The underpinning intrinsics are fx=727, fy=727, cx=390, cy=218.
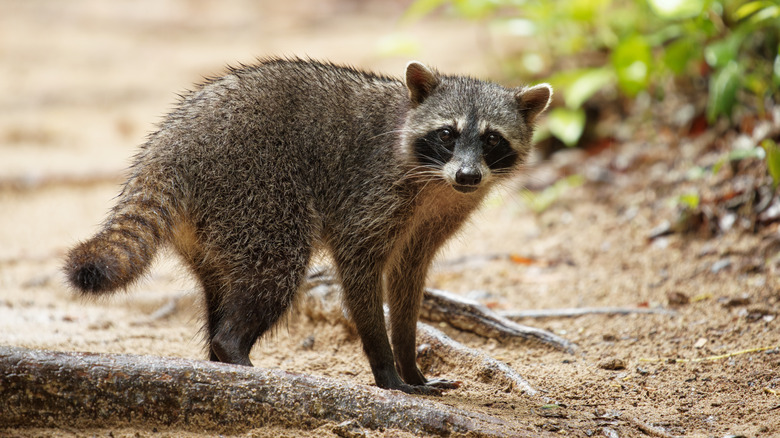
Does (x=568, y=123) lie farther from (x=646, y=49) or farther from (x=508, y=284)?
(x=508, y=284)

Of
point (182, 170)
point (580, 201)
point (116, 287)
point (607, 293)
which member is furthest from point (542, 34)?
point (116, 287)

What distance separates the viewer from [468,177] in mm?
4578

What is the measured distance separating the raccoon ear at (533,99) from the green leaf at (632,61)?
3135 mm

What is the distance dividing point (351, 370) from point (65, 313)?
2.74 metres

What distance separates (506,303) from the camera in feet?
21.5

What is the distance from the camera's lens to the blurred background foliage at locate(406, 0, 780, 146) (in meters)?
7.07

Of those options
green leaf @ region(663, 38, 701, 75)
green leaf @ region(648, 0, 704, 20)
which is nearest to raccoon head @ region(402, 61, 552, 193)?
green leaf @ region(648, 0, 704, 20)

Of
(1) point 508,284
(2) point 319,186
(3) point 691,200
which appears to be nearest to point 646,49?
(3) point 691,200

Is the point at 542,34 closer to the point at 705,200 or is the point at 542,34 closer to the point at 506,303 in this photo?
the point at 705,200

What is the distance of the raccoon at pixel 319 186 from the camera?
Result: 4.36 metres

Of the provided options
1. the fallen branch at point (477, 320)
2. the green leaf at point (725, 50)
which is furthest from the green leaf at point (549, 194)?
the fallen branch at point (477, 320)

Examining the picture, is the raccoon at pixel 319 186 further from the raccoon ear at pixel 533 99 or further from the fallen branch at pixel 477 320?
the fallen branch at pixel 477 320

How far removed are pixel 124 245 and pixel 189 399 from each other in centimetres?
96

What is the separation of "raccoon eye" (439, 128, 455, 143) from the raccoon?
0.5 inches
